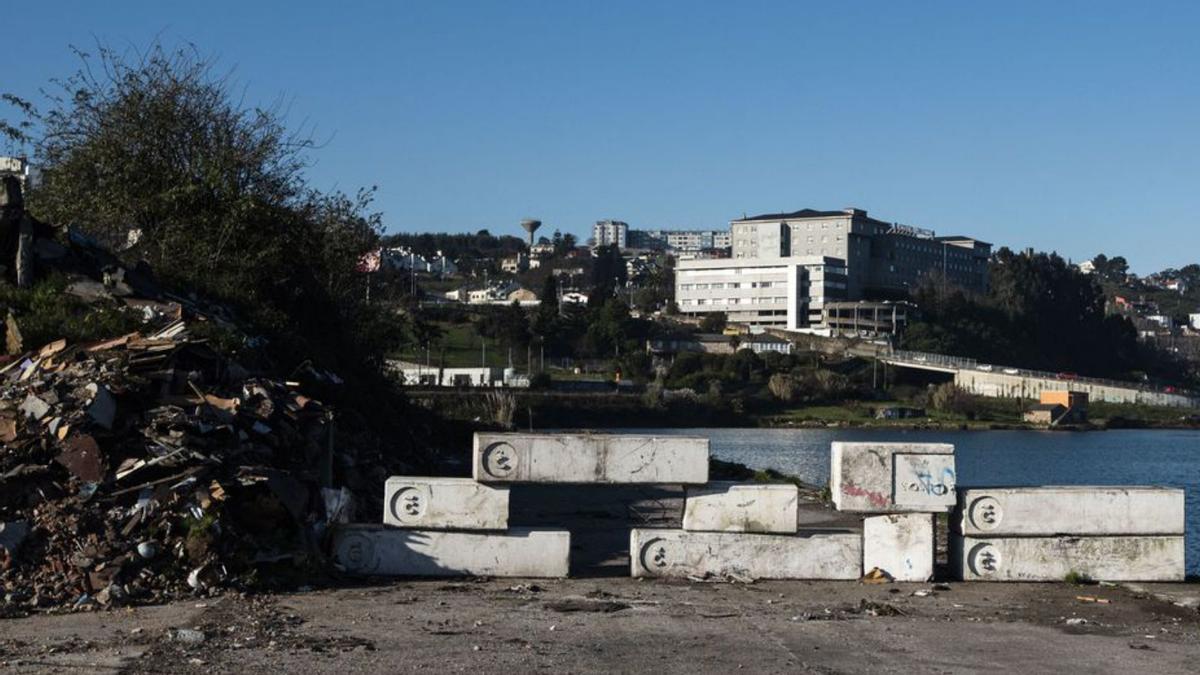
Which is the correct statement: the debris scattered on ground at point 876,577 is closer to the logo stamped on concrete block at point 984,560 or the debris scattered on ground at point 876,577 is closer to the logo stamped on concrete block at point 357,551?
the logo stamped on concrete block at point 984,560

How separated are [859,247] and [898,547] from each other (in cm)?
15687

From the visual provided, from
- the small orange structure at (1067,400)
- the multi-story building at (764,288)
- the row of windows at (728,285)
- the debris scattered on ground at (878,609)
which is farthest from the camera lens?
the row of windows at (728,285)

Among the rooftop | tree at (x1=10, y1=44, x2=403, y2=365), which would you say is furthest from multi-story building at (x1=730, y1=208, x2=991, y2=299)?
tree at (x1=10, y1=44, x2=403, y2=365)

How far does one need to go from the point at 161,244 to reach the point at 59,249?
5.70 metres

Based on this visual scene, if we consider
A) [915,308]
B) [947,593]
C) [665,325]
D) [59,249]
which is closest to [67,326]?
[59,249]

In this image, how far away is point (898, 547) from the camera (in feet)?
40.8

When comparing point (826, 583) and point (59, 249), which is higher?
point (59, 249)

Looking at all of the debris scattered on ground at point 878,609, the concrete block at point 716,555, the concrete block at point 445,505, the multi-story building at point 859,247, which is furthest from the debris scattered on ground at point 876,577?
the multi-story building at point 859,247

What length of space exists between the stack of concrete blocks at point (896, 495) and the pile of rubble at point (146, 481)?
14.8 feet

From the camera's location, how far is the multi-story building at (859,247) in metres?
165

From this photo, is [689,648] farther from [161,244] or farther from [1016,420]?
[1016,420]

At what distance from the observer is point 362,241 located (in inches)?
1304

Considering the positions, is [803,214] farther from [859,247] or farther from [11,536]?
[11,536]

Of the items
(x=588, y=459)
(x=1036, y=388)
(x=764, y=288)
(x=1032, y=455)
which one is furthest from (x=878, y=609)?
(x=764, y=288)
